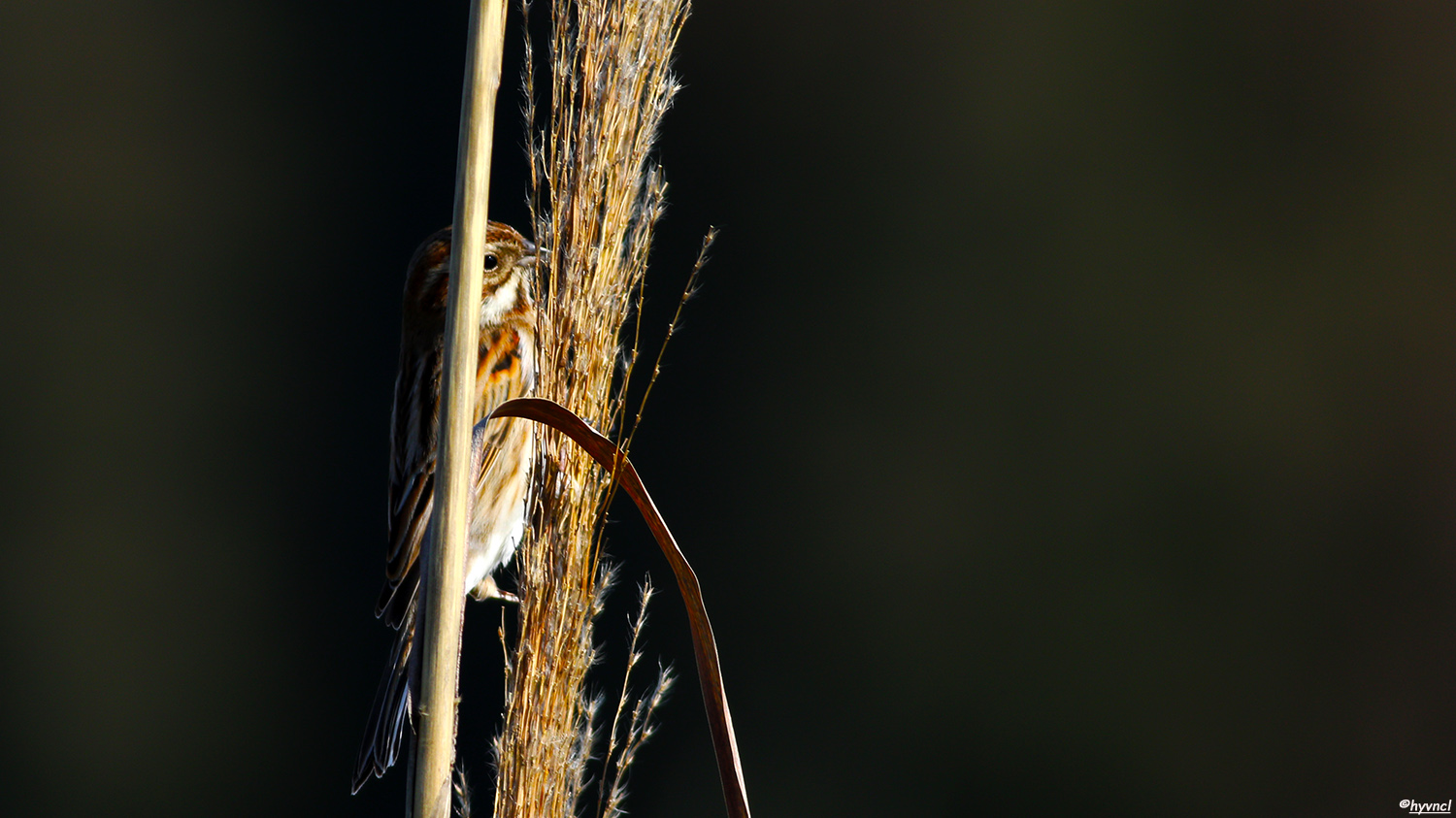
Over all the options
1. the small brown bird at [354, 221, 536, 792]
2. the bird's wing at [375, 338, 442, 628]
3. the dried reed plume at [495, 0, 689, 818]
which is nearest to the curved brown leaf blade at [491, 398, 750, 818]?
the dried reed plume at [495, 0, 689, 818]

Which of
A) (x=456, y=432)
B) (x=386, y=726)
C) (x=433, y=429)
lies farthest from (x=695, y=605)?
(x=433, y=429)

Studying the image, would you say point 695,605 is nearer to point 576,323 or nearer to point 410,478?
point 576,323

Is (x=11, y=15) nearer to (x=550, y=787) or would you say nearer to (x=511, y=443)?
(x=511, y=443)

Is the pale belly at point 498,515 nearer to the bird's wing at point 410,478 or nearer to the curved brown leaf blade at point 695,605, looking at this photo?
the bird's wing at point 410,478

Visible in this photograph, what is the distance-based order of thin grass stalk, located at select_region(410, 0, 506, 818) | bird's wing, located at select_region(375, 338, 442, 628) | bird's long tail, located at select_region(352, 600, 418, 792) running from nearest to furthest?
thin grass stalk, located at select_region(410, 0, 506, 818) → bird's long tail, located at select_region(352, 600, 418, 792) → bird's wing, located at select_region(375, 338, 442, 628)

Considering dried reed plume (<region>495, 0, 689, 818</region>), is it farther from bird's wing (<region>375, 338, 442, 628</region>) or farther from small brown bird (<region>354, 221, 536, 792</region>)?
bird's wing (<region>375, 338, 442, 628</region>)

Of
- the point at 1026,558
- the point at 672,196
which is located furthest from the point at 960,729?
the point at 672,196
